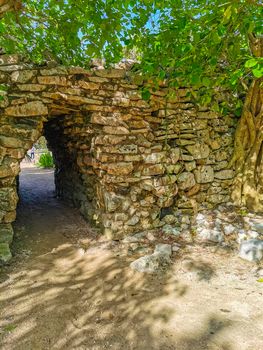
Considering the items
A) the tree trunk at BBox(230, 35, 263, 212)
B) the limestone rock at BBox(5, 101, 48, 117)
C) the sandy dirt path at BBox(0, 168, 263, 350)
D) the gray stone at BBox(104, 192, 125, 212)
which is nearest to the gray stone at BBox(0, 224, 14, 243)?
the sandy dirt path at BBox(0, 168, 263, 350)

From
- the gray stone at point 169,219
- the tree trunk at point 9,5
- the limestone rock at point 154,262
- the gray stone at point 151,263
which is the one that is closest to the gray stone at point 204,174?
the gray stone at point 169,219

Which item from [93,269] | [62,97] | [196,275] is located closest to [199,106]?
[62,97]

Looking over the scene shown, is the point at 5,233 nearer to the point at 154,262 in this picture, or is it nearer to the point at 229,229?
the point at 154,262

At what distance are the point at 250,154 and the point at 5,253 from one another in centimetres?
366

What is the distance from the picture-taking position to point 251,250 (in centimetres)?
320

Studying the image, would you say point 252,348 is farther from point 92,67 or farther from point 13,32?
point 13,32

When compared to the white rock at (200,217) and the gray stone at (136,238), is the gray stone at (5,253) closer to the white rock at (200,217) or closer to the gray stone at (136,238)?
the gray stone at (136,238)

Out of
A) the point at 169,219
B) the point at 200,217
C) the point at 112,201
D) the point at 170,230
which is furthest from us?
the point at 200,217

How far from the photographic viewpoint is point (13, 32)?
354cm

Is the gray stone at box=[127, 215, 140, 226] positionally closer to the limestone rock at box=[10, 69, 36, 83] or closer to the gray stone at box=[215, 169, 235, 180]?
the gray stone at box=[215, 169, 235, 180]

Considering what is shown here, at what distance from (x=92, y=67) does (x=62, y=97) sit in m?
0.62

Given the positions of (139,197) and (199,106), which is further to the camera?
(199,106)

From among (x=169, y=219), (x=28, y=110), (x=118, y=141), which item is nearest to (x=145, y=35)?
(x=118, y=141)

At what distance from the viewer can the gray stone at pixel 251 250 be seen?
3125 millimetres
